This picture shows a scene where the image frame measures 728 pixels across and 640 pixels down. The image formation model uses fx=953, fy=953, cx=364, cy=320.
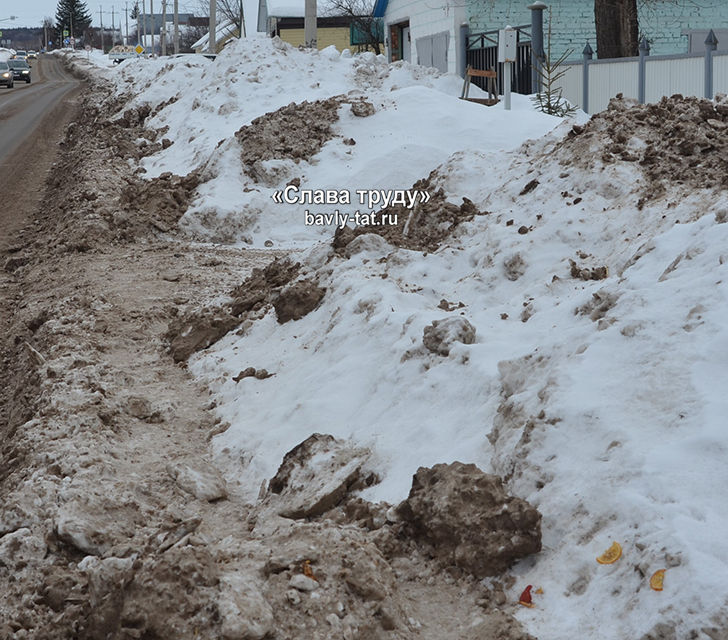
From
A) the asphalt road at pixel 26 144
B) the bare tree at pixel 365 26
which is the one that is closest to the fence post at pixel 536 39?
the asphalt road at pixel 26 144

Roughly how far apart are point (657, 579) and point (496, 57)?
72.3 feet

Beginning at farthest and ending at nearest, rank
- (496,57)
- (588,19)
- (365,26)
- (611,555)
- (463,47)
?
1. (365,26)
2. (463,47)
3. (588,19)
4. (496,57)
5. (611,555)

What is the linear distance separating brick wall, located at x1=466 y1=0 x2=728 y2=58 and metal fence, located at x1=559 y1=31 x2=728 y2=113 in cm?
557

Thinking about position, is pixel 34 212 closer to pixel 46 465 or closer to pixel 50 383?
pixel 50 383

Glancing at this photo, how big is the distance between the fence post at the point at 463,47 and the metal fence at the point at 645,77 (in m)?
5.79

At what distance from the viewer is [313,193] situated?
12.6m

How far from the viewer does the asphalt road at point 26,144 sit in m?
15.0

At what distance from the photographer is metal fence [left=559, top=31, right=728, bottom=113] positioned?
16.2 m

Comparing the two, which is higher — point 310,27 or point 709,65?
point 310,27

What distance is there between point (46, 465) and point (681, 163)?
4737mm

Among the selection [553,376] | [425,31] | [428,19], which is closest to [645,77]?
[428,19]

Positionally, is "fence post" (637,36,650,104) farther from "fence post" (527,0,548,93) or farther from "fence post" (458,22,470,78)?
"fence post" (458,22,470,78)

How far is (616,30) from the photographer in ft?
63.2

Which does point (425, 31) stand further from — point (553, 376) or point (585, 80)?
point (553, 376)
